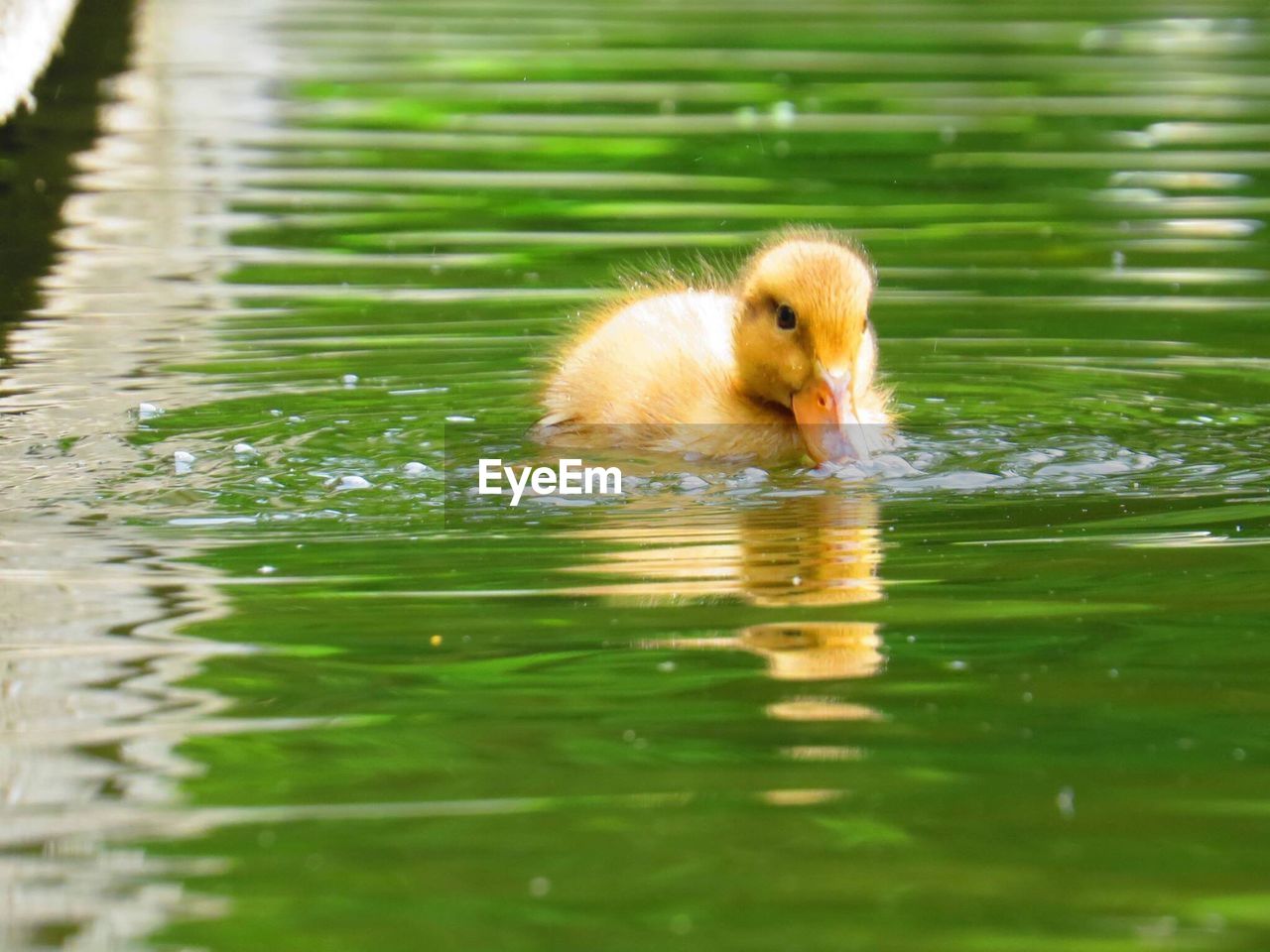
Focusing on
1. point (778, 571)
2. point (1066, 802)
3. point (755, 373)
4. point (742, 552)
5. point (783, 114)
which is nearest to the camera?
point (1066, 802)

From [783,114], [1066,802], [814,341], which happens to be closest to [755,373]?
[814,341]

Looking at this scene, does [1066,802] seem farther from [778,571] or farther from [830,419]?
[830,419]

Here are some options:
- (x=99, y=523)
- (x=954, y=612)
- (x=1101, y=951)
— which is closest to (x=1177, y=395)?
(x=954, y=612)

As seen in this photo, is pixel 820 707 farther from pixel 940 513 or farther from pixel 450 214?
pixel 450 214

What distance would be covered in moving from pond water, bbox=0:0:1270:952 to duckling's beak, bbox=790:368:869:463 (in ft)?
0.25

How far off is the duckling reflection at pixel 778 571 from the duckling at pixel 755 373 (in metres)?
0.51

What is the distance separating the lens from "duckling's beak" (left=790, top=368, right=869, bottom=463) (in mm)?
5660

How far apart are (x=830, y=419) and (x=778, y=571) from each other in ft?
3.84

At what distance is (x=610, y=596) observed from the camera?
4.43m

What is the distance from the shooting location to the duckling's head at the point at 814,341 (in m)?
5.75

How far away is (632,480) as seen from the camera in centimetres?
558

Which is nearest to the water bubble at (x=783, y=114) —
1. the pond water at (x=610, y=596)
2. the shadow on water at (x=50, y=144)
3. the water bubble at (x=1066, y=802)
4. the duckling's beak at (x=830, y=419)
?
the pond water at (x=610, y=596)

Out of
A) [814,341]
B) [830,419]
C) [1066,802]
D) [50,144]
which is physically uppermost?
[50,144]

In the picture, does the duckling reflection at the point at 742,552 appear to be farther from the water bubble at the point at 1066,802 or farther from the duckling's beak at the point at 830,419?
the water bubble at the point at 1066,802
